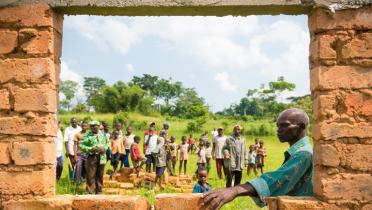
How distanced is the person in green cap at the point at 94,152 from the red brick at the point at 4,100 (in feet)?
16.2

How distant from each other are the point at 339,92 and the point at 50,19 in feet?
7.67

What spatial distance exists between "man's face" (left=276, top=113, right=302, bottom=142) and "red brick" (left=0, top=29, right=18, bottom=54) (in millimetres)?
2355

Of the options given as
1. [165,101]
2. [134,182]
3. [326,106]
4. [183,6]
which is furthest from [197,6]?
[165,101]

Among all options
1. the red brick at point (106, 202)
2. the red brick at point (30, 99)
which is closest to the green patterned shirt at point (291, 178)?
the red brick at point (106, 202)

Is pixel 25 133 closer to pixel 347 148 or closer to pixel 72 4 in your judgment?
pixel 72 4

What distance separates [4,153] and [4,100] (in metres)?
0.42

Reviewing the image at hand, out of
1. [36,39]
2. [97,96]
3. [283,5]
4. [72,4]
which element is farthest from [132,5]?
[97,96]

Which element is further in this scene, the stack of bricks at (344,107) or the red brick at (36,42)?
the red brick at (36,42)

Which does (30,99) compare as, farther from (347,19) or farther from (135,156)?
(135,156)

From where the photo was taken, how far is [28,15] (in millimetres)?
3389

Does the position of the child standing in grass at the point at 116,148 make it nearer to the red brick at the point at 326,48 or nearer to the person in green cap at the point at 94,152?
the person in green cap at the point at 94,152

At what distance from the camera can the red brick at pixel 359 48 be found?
10.6ft

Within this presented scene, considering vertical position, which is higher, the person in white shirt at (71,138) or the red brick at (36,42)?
the red brick at (36,42)

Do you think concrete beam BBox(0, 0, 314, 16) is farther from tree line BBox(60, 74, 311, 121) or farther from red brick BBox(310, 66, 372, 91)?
tree line BBox(60, 74, 311, 121)
